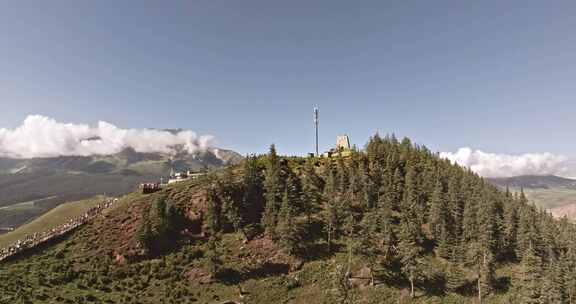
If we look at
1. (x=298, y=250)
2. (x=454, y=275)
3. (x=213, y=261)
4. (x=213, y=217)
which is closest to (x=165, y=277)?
(x=213, y=261)

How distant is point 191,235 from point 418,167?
278 ft

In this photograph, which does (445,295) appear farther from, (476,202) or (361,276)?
(476,202)

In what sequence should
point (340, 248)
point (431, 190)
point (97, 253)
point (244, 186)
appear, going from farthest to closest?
point (431, 190)
point (244, 186)
point (340, 248)
point (97, 253)

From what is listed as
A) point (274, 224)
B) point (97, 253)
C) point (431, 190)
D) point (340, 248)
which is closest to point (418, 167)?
point (431, 190)

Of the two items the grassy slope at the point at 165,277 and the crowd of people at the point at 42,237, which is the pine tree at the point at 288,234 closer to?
the grassy slope at the point at 165,277

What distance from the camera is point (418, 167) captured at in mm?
113688

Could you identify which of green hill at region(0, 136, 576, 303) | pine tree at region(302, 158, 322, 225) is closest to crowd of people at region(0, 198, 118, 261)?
green hill at region(0, 136, 576, 303)

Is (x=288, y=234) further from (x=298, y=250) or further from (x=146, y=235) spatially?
(x=146, y=235)

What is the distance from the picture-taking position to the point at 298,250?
2945 inches

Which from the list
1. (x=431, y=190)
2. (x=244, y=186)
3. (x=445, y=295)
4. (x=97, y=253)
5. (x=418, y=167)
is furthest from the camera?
(x=418, y=167)

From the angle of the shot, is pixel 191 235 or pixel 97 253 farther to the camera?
pixel 191 235

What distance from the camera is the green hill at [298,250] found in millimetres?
61438

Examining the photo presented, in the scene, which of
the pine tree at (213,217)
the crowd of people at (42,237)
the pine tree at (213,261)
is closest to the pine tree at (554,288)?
the pine tree at (213,261)

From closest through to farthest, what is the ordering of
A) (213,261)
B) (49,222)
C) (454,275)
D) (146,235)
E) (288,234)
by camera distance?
(213,261), (454,275), (146,235), (288,234), (49,222)
